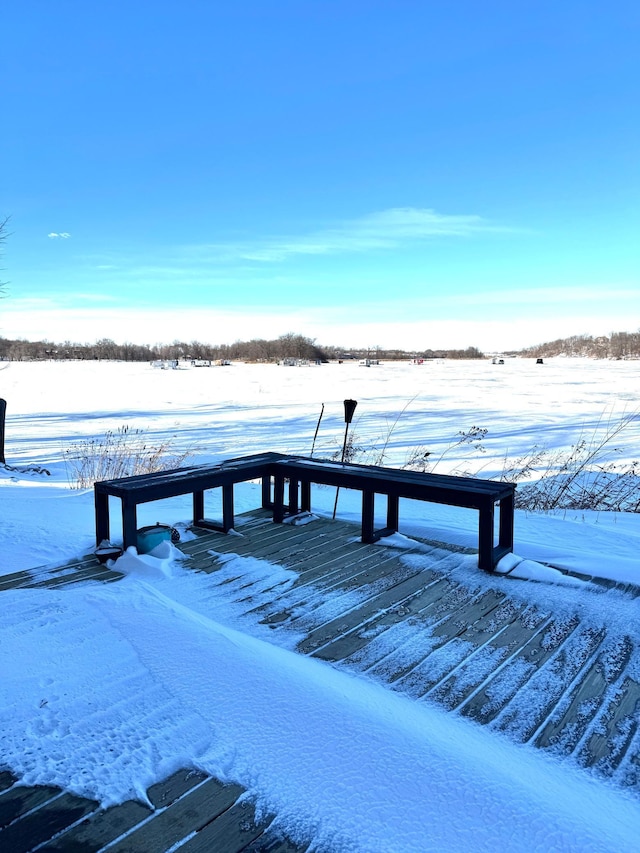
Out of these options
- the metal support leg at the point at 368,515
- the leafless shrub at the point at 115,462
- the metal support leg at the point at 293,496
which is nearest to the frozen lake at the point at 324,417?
the leafless shrub at the point at 115,462

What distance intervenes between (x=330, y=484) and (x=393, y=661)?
1.85m

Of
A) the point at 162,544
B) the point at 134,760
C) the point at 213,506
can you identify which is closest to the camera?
the point at 134,760

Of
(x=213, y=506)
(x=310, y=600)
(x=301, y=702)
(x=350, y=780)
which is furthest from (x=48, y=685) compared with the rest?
(x=213, y=506)

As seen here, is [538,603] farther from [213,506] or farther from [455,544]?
[213,506]

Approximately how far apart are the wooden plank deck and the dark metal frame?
26cm

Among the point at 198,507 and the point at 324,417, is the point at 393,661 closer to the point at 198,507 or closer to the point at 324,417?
the point at 198,507

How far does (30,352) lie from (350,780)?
253 ft

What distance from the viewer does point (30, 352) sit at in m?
69.9

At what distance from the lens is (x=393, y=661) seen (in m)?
2.61

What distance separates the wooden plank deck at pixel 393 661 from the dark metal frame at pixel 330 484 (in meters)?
0.26

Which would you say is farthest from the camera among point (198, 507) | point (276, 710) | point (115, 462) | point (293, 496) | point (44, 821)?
point (115, 462)

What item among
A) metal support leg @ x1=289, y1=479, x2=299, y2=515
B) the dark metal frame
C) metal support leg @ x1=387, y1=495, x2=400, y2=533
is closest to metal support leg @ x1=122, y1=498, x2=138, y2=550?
the dark metal frame

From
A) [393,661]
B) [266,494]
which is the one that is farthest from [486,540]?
[266,494]

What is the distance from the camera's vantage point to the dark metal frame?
376 centimetres
